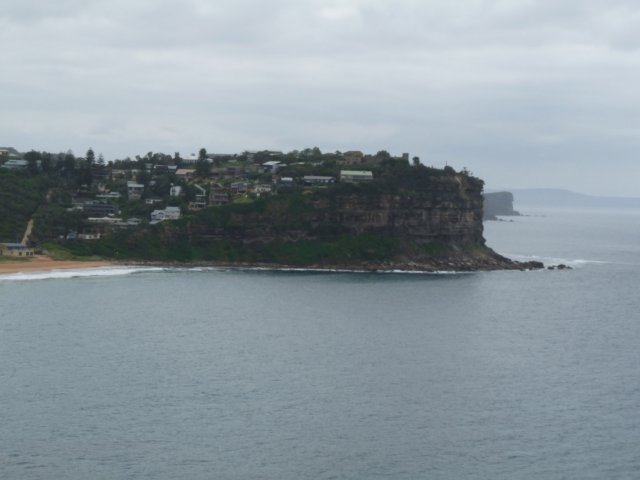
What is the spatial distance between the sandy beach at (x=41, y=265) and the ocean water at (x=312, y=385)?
1446cm

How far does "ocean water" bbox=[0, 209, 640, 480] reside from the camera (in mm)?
54375

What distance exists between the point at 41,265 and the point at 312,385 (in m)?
84.3

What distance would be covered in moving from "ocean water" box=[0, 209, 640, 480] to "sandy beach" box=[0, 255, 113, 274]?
1446 centimetres

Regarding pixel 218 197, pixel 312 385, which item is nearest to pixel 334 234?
pixel 218 197

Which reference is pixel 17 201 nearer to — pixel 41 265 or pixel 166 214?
pixel 166 214

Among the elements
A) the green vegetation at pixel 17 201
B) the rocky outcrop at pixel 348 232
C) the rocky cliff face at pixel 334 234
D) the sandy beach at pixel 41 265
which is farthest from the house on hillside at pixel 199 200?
the green vegetation at pixel 17 201

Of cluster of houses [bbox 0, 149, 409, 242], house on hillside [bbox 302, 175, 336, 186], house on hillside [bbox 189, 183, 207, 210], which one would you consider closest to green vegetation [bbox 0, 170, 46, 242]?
cluster of houses [bbox 0, 149, 409, 242]

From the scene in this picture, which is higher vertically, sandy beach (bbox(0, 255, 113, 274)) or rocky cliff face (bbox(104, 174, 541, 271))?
rocky cliff face (bbox(104, 174, 541, 271))

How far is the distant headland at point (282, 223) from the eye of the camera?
159750 millimetres

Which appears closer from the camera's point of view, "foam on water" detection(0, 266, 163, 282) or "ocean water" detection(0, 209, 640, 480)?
"ocean water" detection(0, 209, 640, 480)

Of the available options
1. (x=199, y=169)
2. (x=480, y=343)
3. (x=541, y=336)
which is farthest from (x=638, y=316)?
(x=199, y=169)

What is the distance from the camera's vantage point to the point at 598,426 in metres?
62.0

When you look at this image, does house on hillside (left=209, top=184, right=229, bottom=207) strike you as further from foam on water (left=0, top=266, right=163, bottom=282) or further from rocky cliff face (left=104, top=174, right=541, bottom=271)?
foam on water (left=0, top=266, right=163, bottom=282)

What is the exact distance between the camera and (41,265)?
142000mm
